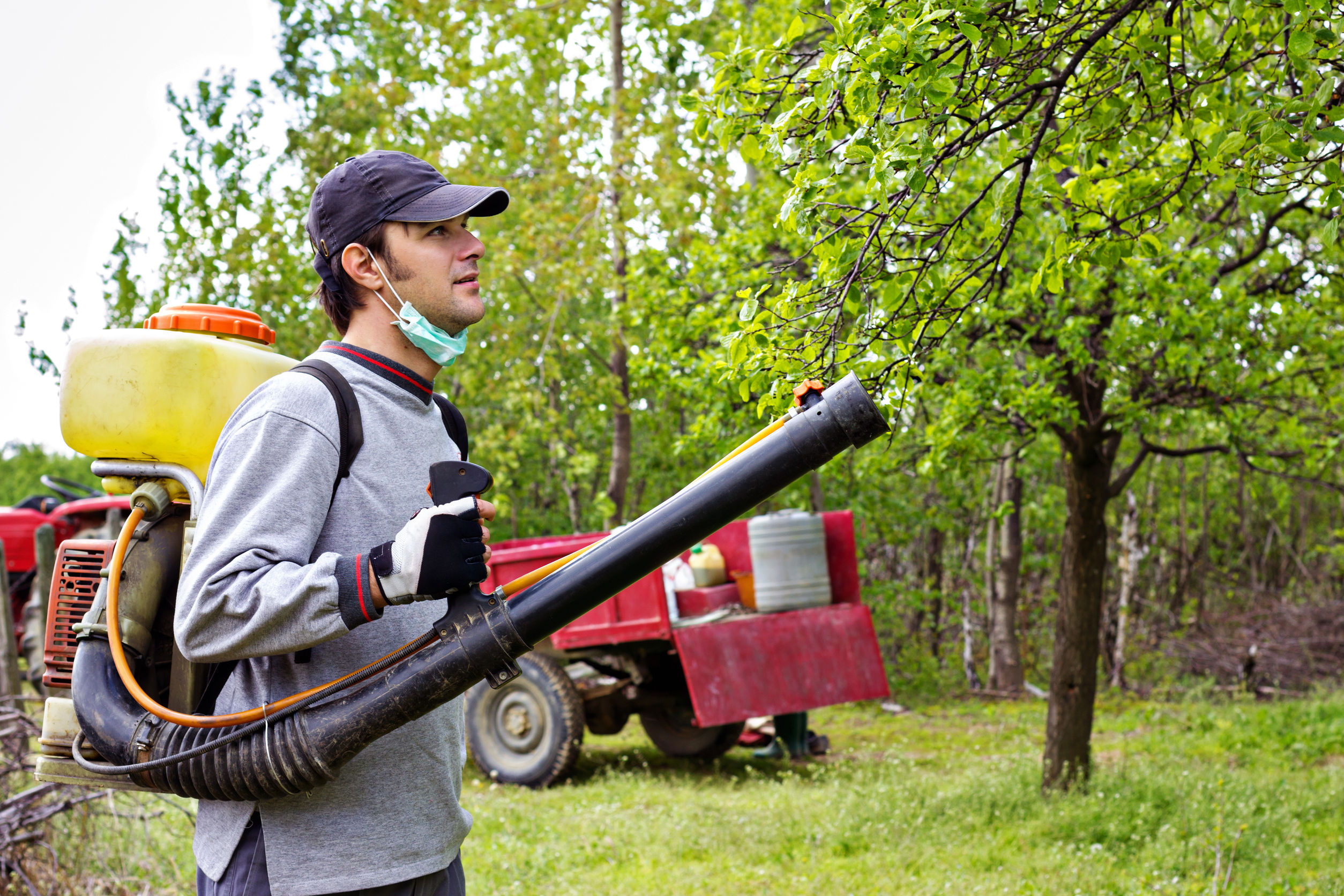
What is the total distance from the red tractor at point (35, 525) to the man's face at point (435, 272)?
10.4 meters

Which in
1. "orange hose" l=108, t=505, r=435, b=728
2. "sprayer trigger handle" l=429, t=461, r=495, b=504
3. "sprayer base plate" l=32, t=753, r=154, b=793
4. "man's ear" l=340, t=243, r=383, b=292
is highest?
"man's ear" l=340, t=243, r=383, b=292

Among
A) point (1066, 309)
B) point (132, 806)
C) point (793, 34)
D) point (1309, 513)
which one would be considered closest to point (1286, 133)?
point (793, 34)

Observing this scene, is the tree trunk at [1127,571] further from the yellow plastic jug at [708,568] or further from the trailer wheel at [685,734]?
the yellow plastic jug at [708,568]

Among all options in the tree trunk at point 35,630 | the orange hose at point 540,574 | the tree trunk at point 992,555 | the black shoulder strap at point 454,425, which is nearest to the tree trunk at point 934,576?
the tree trunk at point 992,555

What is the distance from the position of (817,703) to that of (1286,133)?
19.1 feet

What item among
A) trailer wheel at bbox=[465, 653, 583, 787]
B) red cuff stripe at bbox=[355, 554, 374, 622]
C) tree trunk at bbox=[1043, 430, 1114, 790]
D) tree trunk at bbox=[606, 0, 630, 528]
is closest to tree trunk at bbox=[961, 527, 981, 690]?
tree trunk at bbox=[606, 0, 630, 528]

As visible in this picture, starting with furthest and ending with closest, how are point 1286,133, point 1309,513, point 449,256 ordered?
1. point 1309,513
2. point 1286,133
3. point 449,256

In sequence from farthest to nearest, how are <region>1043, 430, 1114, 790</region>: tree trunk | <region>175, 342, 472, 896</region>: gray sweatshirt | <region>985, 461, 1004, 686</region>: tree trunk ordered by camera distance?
<region>985, 461, 1004, 686</region>: tree trunk < <region>1043, 430, 1114, 790</region>: tree trunk < <region>175, 342, 472, 896</region>: gray sweatshirt

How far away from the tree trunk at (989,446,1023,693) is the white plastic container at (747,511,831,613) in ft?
18.2

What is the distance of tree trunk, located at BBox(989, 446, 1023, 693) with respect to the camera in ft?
43.5

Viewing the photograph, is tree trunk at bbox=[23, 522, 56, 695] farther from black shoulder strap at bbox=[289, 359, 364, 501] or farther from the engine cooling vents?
black shoulder strap at bbox=[289, 359, 364, 501]

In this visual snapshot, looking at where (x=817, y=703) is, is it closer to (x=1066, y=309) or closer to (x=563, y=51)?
(x=1066, y=309)

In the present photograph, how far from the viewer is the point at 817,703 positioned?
7.76 metres

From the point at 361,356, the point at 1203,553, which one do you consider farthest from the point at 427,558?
the point at 1203,553
